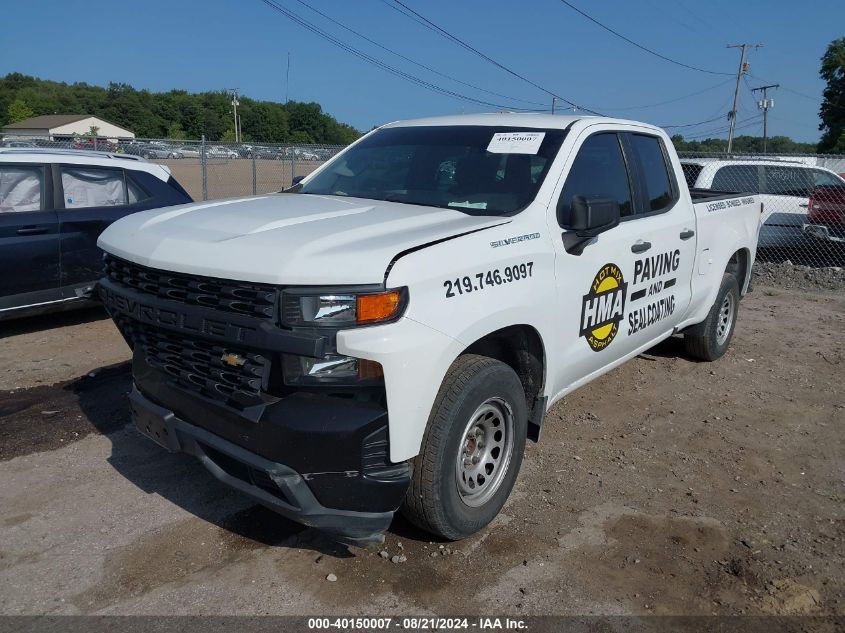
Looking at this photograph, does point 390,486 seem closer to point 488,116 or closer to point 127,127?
point 488,116

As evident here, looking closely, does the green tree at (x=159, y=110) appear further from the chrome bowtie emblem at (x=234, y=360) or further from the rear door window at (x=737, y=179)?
the chrome bowtie emblem at (x=234, y=360)

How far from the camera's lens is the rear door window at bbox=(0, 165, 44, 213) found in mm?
6426

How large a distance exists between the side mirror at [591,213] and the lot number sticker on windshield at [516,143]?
1.51ft

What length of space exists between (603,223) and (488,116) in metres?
1.33

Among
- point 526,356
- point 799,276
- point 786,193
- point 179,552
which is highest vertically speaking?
point 786,193

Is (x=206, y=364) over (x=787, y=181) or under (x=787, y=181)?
under

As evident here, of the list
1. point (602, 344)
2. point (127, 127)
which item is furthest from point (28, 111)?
point (602, 344)

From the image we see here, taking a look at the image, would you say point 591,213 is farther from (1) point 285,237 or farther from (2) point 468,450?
(1) point 285,237

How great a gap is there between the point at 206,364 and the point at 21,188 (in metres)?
4.74

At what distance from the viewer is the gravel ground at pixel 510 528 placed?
9.96ft

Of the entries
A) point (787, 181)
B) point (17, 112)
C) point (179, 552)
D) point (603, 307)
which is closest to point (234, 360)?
point (179, 552)

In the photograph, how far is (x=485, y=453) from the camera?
3.47 meters

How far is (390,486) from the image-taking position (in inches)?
111

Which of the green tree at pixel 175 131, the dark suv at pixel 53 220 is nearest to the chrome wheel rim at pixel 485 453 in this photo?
the dark suv at pixel 53 220
